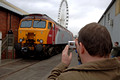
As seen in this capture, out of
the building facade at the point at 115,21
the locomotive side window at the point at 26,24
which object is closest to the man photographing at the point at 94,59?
the locomotive side window at the point at 26,24

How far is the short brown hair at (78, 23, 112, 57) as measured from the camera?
1181mm

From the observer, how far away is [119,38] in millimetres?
11594

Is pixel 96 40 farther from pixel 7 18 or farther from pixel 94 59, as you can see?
pixel 7 18

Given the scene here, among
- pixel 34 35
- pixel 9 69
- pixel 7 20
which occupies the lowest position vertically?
pixel 9 69

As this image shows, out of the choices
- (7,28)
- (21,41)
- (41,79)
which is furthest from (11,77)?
(7,28)

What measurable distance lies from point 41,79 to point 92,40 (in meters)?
5.09

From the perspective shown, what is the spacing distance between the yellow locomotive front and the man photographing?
353 inches

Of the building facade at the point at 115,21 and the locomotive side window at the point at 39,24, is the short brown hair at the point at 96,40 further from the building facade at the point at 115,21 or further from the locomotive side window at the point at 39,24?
the building facade at the point at 115,21

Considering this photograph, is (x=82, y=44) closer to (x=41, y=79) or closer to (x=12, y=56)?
(x=41, y=79)

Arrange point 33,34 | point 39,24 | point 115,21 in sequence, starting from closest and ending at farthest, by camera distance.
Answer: point 33,34
point 39,24
point 115,21

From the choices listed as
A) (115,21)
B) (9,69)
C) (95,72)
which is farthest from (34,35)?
(95,72)

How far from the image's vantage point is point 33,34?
10.9m

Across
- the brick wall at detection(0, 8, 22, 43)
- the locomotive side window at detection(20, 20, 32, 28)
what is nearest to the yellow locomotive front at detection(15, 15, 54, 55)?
the locomotive side window at detection(20, 20, 32, 28)

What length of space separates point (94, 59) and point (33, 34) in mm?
10041
